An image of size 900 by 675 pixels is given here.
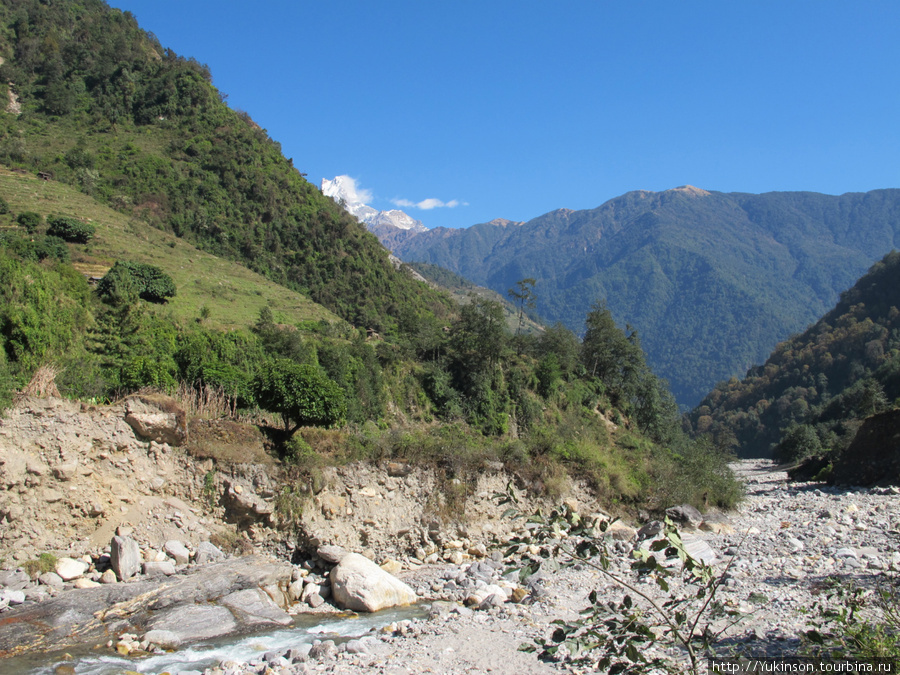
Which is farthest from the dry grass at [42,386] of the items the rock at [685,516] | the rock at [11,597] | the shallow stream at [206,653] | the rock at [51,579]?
the rock at [685,516]

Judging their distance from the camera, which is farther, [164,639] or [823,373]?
[823,373]

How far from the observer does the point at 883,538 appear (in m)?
16.0

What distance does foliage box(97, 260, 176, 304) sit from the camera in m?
25.5

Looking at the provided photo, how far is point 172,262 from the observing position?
3838cm

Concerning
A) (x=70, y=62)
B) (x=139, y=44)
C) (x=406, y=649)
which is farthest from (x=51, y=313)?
(x=139, y=44)

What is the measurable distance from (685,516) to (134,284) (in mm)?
28183

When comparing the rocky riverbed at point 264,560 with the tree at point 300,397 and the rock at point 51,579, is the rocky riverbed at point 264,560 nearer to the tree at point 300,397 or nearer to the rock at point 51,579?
the rock at point 51,579

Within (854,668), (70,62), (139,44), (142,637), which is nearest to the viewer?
(854,668)

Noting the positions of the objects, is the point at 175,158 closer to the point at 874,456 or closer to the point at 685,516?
the point at 685,516

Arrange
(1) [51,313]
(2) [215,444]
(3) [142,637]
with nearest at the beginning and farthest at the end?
1. (3) [142,637]
2. (2) [215,444]
3. (1) [51,313]

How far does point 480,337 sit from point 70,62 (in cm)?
7025

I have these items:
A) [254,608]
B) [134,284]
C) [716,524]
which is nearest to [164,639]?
[254,608]

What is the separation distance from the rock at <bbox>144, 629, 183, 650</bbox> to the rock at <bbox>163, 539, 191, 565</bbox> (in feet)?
10.2

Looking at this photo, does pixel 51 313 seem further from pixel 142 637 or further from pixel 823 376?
pixel 823 376
